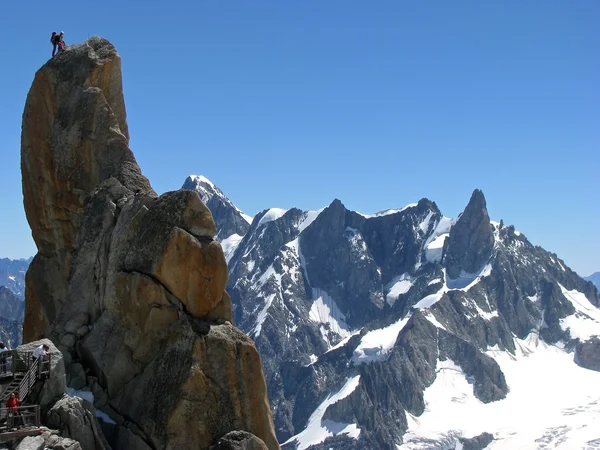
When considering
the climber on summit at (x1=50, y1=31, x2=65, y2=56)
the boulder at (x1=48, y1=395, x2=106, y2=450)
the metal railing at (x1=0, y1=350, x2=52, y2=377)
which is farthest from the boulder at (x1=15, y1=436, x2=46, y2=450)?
the climber on summit at (x1=50, y1=31, x2=65, y2=56)

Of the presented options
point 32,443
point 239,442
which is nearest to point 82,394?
point 32,443

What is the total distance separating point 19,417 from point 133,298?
6407 mm

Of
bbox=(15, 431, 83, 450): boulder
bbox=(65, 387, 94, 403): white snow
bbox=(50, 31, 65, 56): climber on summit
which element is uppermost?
bbox=(50, 31, 65, 56): climber on summit

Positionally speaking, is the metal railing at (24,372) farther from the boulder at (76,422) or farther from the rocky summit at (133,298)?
the rocky summit at (133,298)

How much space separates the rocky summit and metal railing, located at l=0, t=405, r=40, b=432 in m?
0.84

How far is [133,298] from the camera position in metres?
27.9

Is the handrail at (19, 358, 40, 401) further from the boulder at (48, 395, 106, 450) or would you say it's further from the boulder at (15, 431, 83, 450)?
the boulder at (15, 431, 83, 450)

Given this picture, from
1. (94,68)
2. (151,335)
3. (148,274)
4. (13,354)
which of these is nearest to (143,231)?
(148,274)

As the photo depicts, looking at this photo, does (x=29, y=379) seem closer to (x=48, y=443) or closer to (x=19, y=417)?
(x=19, y=417)

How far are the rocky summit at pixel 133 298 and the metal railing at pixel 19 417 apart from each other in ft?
2.77

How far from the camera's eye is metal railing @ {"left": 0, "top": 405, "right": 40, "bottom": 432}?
72.2ft

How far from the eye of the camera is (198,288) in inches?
1088

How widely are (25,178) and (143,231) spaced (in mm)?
10014

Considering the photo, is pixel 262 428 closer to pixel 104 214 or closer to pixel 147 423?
pixel 147 423
